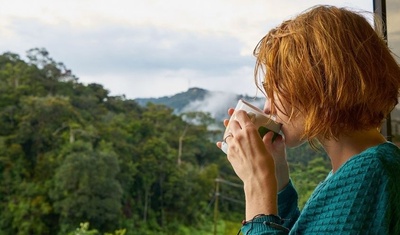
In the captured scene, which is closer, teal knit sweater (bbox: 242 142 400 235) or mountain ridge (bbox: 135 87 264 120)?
teal knit sweater (bbox: 242 142 400 235)

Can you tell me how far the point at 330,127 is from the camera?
2.32 feet

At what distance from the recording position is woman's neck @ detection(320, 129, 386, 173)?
0.72 m

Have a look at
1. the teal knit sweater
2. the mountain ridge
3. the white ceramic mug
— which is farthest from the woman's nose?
the mountain ridge

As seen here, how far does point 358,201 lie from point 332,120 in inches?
4.1

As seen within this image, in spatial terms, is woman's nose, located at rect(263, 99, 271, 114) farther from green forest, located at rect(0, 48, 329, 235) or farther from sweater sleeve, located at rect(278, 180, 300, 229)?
green forest, located at rect(0, 48, 329, 235)

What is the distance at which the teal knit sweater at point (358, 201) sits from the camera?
2.11 ft

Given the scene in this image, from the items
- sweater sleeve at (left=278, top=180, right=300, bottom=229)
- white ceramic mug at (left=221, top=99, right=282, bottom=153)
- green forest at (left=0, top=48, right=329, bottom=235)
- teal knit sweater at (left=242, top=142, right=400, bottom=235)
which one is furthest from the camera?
green forest at (left=0, top=48, right=329, bottom=235)

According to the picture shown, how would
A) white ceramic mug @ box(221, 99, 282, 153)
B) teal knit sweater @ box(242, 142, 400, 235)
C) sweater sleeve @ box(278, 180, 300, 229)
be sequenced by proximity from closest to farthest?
teal knit sweater @ box(242, 142, 400, 235)
white ceramic mug @ box(221, 99, 282, 153)
sweater sleeve @ box(278, 180, 300, 229)

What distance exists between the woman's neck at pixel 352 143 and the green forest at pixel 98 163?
8.05ft

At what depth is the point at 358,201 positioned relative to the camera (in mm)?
649

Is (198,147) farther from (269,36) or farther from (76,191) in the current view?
(269,36)

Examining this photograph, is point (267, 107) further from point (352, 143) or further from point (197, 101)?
point (197, 101)

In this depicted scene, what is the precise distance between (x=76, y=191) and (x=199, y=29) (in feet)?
3.84

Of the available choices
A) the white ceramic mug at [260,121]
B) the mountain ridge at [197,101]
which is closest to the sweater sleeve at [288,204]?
the white ceramic mug at [260,121]
